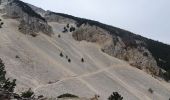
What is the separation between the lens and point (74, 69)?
99375 mm

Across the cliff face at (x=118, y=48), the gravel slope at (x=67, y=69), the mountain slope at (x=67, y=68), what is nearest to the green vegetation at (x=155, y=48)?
the cliff face at (x=118, y=48)

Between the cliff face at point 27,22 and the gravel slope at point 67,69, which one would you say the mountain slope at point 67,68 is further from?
the cliff face at point 27,22

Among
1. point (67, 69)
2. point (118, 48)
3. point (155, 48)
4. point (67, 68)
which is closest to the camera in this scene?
point (67, 69)

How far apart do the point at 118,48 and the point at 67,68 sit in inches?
1336

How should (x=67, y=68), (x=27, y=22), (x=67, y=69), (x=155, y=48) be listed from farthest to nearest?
(x=155, y=48)
(x=27, y=22)
(x=67, y=68)
(x=67, y=69)

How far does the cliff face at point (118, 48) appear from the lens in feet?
411

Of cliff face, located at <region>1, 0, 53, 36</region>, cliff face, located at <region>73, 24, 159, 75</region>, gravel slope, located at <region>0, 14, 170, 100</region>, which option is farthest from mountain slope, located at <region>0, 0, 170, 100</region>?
cliff face, located at <region>1, 0, 53, 36</region>

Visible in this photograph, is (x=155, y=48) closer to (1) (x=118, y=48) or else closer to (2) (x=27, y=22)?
(1) (x=118, y=48)

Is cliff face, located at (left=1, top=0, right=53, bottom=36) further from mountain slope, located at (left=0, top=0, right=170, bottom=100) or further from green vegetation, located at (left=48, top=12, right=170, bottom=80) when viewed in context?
green vegetation, located at (left=48, top=12, right=170, bottom=80)

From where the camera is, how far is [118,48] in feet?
421

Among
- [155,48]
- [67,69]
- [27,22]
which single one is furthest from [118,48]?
[67,69]

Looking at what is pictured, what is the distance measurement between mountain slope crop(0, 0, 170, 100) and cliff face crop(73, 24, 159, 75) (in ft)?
3.48

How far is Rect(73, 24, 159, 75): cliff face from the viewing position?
125 metres

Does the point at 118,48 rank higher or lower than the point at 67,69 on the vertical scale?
higher
